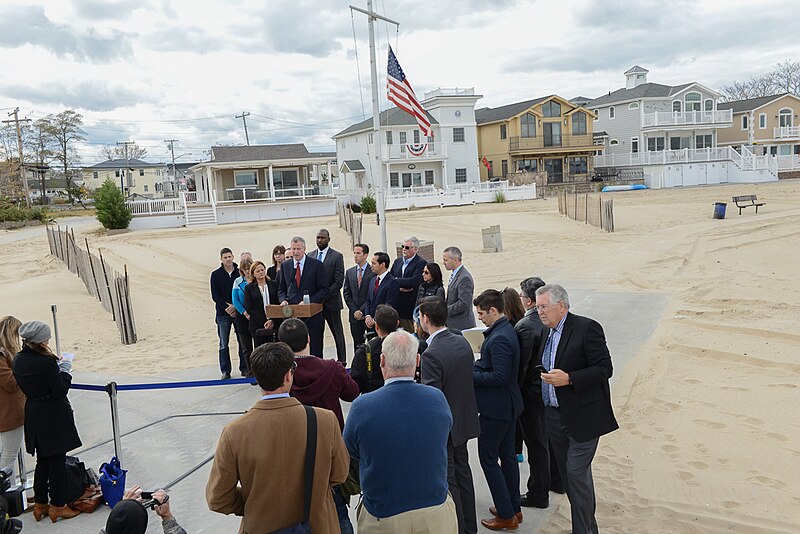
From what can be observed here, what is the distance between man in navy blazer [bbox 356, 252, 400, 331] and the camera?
8.52 meters

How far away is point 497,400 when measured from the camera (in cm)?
505

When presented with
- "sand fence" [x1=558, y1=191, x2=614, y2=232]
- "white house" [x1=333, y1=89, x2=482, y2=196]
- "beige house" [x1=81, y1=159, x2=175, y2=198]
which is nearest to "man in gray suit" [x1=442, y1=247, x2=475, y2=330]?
"sand fence" [x1=558, y1=191, x2=614, y2=232]

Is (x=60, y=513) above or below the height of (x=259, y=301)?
below

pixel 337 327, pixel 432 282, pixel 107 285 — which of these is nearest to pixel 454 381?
pixel 432 282

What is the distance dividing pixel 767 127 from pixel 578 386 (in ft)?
222

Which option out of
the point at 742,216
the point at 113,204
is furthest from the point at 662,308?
the point at 113,204

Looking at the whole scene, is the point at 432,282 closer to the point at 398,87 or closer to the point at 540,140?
the point at 398,87

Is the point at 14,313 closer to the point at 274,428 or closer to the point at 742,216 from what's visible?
the point at 274,428

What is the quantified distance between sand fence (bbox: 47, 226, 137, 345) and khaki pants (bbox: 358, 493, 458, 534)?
395 inches

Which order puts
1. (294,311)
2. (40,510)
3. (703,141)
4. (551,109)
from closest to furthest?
(40,510) → (294,311) → (551,109) → (703,141)

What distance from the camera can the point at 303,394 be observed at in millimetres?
4281

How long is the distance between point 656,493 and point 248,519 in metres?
3.90

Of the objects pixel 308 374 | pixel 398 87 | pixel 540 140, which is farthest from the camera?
pixel 540 140

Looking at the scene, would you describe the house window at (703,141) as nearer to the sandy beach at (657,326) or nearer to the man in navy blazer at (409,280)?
the sandy beach at (657,326)
